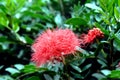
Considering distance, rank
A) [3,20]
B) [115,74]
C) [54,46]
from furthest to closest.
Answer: [3,20]
[54,46]
[115,74]

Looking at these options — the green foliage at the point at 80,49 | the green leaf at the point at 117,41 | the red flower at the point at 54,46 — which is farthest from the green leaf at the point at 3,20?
the green leaf at the point at 117,41

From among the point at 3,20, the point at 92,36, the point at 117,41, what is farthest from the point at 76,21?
the point at 3,20

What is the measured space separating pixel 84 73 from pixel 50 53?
206 millimetres

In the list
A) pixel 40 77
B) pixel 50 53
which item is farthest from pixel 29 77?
pixel 50 53

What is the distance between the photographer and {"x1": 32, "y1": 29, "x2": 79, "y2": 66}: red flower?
112 centimetres

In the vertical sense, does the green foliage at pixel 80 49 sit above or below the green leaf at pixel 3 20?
below

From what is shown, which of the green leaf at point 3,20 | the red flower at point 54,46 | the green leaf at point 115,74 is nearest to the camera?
the green leaf at point 115,74

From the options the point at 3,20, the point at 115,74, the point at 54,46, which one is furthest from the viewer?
the point at 3,20

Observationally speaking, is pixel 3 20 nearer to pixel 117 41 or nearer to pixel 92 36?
pixel 92 36

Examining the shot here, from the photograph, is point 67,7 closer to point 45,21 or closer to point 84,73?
point 45,21

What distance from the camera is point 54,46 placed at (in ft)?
3.71

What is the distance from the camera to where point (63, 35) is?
1.17m

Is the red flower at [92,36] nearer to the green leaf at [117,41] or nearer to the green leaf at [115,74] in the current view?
the green leaf at [117,41]

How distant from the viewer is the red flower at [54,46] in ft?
3.69
